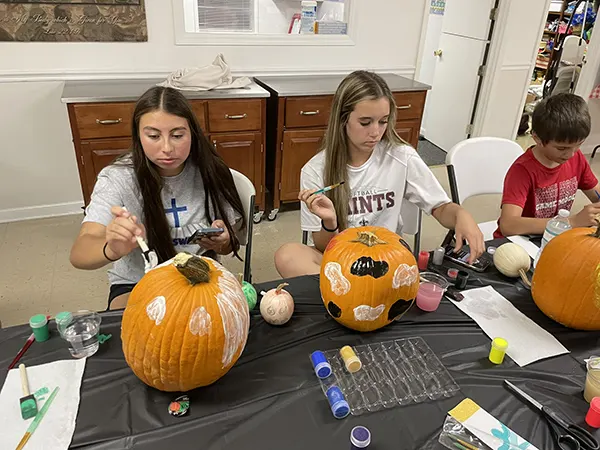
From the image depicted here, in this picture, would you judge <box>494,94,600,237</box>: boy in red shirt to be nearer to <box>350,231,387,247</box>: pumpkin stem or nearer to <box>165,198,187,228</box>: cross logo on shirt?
<box>350,231,387,247</box>: pumpkin stem

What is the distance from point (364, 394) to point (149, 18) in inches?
106

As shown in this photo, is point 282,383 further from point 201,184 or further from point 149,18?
point 149,18

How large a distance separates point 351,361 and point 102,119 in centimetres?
218

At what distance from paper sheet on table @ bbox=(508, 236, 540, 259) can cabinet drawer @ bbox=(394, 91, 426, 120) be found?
1.75 metres

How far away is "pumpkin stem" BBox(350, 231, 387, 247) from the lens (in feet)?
3.41

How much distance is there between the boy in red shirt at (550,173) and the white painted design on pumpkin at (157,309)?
124 cm

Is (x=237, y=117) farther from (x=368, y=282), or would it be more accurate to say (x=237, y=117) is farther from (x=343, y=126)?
(x=368, y=282)

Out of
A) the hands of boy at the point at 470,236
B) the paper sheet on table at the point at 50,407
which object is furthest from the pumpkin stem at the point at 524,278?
the paper sheet on table at the point at 50,407

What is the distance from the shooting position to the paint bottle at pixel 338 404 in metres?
0.82

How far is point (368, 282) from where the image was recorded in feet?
3.26

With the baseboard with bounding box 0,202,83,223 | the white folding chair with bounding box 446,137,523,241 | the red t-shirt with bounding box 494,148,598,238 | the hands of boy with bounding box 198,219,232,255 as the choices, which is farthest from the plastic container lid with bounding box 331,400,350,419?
the baseboard with bounding box 0,202,83,223

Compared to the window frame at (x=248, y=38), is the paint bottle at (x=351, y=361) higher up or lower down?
lower down

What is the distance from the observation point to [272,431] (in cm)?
80

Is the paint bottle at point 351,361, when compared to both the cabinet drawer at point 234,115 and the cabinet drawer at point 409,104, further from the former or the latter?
the cabinet drawer at point 409,104
